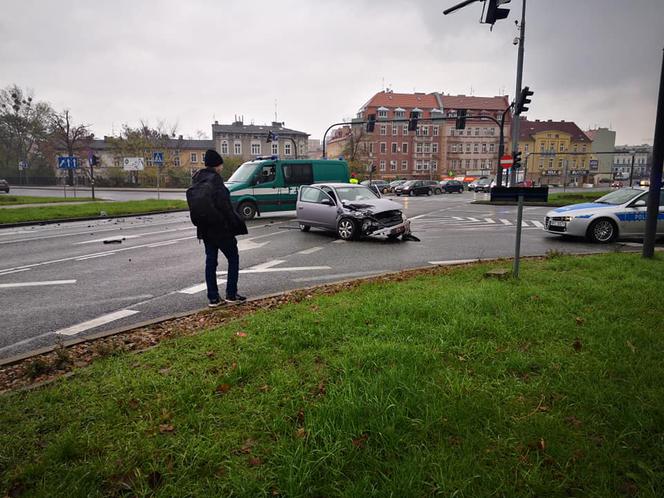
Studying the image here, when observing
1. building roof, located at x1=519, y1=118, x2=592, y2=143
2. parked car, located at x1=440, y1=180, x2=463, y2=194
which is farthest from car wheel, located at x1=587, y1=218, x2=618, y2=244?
building roof, located at x1=519, y1=118, x2=592, y2=143

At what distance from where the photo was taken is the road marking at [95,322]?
491cm

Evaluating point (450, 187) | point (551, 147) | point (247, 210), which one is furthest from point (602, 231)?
point (551, 147)

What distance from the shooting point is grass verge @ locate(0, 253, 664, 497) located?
2260 mm

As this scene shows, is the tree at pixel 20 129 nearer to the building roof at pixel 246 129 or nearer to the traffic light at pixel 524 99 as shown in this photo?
the building roof at pixel 246 129

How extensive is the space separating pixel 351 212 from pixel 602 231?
21.6 ft

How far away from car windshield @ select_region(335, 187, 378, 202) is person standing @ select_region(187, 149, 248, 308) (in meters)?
7.04

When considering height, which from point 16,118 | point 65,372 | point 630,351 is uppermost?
point 16,118

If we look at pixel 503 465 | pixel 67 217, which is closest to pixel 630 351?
pixel 503 465

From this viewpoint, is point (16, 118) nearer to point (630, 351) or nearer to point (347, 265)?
point (347, 265)

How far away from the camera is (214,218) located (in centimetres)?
549

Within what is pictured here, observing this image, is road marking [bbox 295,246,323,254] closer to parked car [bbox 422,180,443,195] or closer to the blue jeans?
the blue jeans

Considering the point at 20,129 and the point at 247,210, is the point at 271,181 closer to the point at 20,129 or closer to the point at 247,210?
the point at 247,210

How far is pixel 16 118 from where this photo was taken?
65.4 metres

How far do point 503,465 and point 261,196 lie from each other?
16.7m
